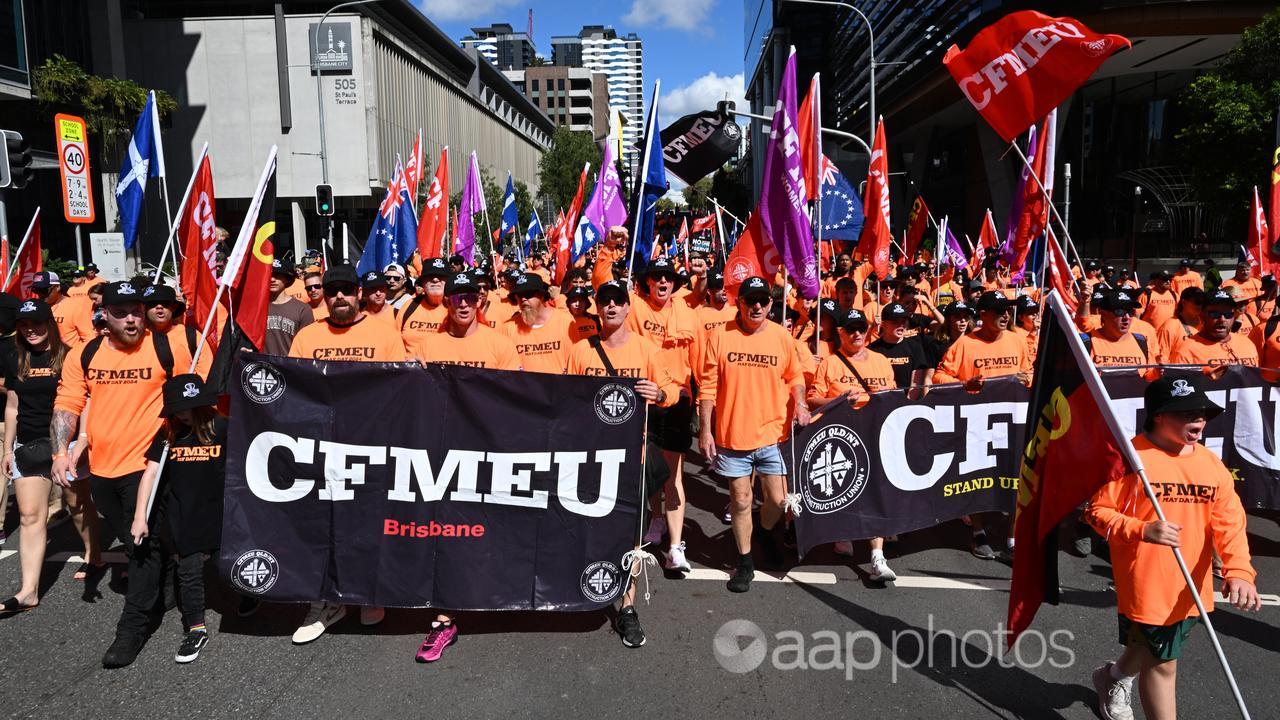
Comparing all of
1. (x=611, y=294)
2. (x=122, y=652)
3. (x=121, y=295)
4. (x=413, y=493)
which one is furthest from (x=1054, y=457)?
(x=121, y=295)

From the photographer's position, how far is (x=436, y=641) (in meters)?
4.51

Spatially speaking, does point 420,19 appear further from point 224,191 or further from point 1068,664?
point 1068,664

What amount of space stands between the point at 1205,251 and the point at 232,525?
110 feet

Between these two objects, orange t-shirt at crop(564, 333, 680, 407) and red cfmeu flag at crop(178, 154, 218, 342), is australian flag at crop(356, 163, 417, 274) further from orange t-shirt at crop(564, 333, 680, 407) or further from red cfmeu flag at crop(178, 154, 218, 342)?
orange t-shirt at crop(564, 333, 680, 407)

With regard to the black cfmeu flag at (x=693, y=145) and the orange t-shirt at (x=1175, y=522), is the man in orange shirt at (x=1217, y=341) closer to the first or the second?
the orange t-shirt at (x=1175, y=522)

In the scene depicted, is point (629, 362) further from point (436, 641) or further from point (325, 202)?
point (325, 202)

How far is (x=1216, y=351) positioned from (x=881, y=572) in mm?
3374

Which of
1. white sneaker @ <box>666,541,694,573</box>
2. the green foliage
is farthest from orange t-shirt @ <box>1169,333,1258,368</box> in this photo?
the green foliage

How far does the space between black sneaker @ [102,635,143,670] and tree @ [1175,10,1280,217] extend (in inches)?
811

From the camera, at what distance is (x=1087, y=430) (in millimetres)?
3494

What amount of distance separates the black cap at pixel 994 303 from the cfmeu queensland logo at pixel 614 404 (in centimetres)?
296

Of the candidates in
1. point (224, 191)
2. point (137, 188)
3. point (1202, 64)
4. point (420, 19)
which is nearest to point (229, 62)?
point (224, 191)

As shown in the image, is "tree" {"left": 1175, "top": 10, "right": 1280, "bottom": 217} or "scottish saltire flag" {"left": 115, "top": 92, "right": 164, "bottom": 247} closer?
"scottish saltire flag" {"left": 115, "top": 92, "right": 164, "bottom": 247}

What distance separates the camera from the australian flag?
35.2ft
